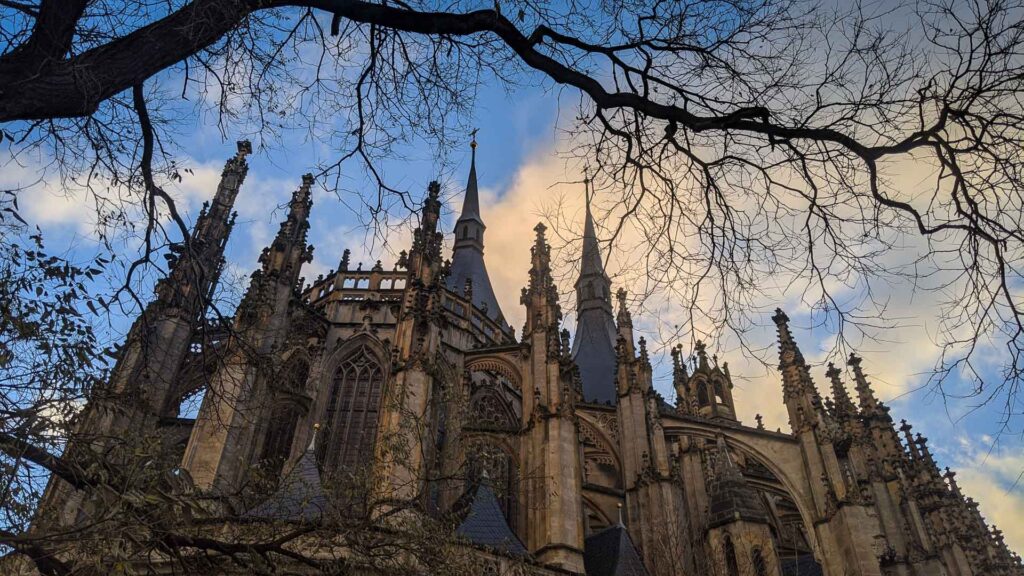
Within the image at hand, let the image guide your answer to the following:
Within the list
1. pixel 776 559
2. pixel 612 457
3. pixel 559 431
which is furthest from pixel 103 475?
pixel 612 457

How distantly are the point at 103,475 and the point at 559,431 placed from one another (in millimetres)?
12977

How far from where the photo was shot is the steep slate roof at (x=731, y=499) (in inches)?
717

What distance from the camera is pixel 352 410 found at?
20.0 metres

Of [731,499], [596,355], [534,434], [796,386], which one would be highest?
[596,355]

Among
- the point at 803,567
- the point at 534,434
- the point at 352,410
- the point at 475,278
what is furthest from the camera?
the point at 475,278

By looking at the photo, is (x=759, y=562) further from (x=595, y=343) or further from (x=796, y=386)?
(x=595, y=343)

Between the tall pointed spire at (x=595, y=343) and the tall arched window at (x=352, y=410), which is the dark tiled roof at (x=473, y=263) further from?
the tall arched window at (x=352, y=410)

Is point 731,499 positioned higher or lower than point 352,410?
lower

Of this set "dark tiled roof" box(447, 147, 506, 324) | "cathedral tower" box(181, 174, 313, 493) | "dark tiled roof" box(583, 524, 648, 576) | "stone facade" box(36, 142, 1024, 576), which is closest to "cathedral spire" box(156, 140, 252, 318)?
"stone facade" box(36, 142, 1024, 576)

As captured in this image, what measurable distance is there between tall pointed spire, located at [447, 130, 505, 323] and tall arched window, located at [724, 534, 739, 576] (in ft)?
44.6

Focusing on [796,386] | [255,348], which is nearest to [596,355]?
[796,386]

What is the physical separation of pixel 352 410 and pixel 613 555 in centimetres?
791

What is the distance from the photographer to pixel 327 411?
19969 mm

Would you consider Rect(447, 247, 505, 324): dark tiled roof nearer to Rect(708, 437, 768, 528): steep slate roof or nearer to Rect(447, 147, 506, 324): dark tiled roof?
Rect(447, 147, 506, 324): dark tiled roof
